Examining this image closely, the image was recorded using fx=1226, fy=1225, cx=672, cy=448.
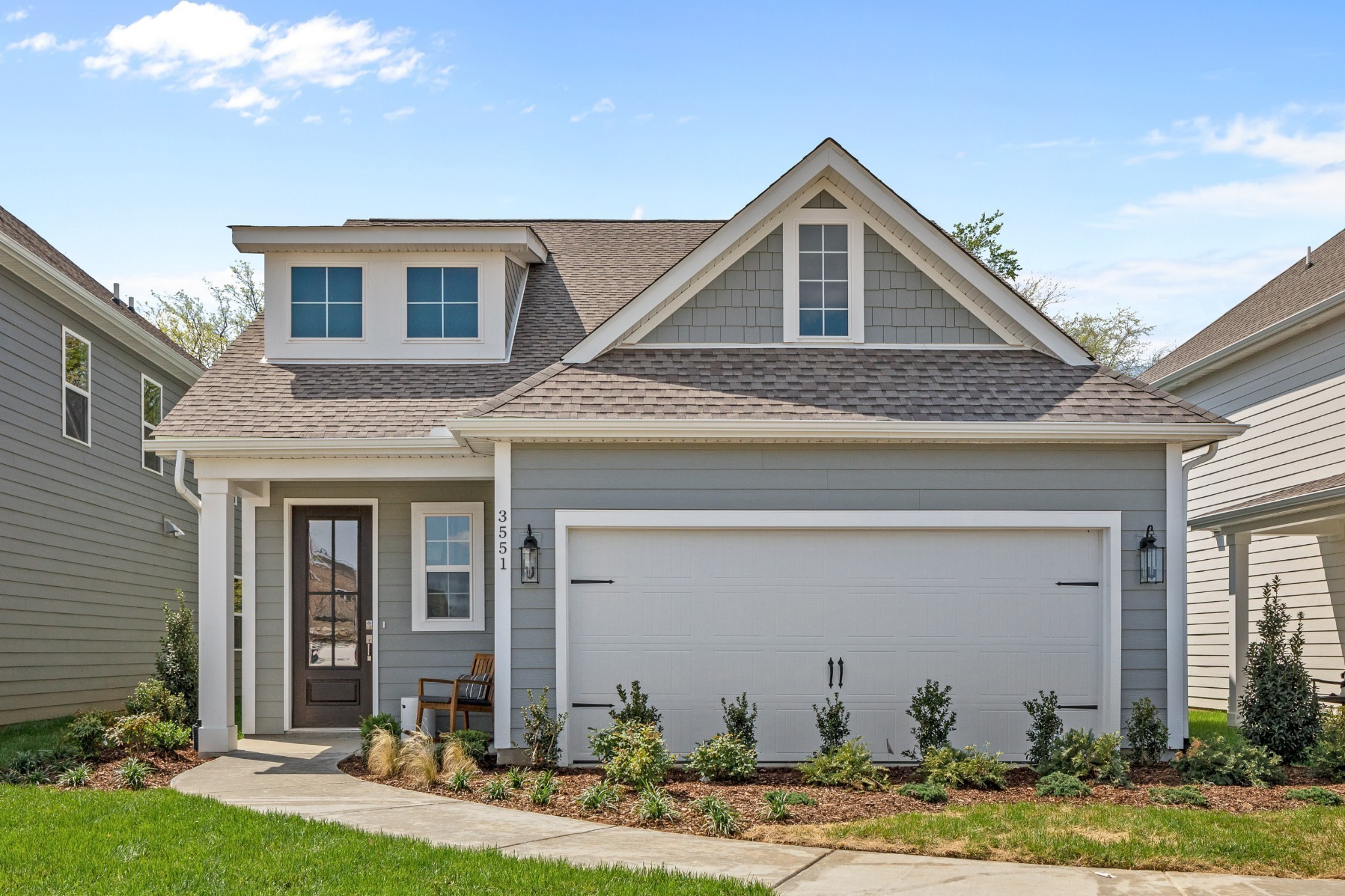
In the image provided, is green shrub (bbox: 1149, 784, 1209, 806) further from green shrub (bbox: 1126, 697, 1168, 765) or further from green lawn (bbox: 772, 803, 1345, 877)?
green shrub (bbox: 1126, 697, 1168, 765)

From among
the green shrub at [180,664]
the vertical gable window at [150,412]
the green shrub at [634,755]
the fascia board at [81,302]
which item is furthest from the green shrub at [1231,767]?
the vertical gable window at [150,412]

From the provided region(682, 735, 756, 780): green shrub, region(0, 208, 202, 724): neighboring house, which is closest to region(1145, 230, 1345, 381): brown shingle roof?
region(682, 735, 756, 780): green shrub

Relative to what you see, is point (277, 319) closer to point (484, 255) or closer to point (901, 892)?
point (484, 255)

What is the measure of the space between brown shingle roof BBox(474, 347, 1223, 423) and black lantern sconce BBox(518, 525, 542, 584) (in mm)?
1093

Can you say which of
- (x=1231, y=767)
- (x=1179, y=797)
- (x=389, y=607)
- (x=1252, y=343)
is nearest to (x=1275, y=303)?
(x=1252, y=343)

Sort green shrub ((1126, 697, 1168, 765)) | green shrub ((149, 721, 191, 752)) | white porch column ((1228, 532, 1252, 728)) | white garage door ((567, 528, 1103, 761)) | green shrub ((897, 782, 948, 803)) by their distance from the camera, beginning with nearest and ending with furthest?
green shrub ((897, 782, 948, 803))
green shrub ((1126, 697, 1168, 765))
white garage door ((567, 528, 1103, 761))
green shrub ((149, 721, 191, 752))
white porch column ((1228, 532, 1252, 728))

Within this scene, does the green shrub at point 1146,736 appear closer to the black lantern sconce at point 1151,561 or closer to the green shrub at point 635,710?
the black lantern sconce at point 1151,561

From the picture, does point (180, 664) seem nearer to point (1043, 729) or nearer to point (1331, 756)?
point (1043, 729)

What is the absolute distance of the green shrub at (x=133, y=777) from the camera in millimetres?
9148

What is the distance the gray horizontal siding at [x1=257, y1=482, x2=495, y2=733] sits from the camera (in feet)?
41.3

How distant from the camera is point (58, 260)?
52.2ft

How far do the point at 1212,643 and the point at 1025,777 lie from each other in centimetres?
863

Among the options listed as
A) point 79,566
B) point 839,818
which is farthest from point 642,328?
point 79,566

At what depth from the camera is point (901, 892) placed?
6215 millimetres
